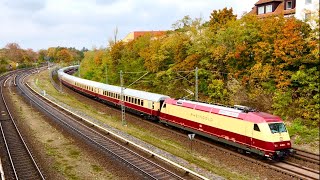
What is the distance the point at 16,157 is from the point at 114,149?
8.15 meters

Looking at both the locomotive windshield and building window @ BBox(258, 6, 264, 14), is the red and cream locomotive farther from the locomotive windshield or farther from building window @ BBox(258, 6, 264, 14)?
building window @ BBox(258, 6, 264, 14)

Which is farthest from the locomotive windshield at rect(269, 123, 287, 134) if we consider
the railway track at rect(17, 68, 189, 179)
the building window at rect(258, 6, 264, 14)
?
the building window at rect(258, 6, 264, 14)

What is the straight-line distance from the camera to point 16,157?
85.3 feet

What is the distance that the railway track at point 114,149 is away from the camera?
22053 mm

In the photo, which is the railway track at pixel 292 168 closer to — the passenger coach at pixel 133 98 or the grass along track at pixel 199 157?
the grass along track at pixel 199 157

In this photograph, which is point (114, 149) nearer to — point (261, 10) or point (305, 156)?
point (305, 156)

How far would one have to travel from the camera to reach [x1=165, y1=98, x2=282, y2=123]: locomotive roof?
23777mm

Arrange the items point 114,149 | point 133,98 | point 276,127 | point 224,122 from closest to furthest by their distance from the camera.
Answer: point 276,127 < point 224,122 < point 114,149 < point 133,98

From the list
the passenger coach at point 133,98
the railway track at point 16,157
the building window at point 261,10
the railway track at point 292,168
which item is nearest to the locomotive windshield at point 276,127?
the railway track at point 292,168

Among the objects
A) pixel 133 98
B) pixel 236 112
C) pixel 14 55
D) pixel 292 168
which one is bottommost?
pixel 292 168

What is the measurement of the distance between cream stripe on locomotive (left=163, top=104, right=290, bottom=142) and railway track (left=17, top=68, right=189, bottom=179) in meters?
7.16

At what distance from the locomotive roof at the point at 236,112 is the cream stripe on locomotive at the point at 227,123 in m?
0.30

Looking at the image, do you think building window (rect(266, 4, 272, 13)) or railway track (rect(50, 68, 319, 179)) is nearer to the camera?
railway track (rect(50, 68, 319, 179))

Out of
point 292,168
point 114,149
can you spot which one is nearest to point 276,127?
point 292,168
